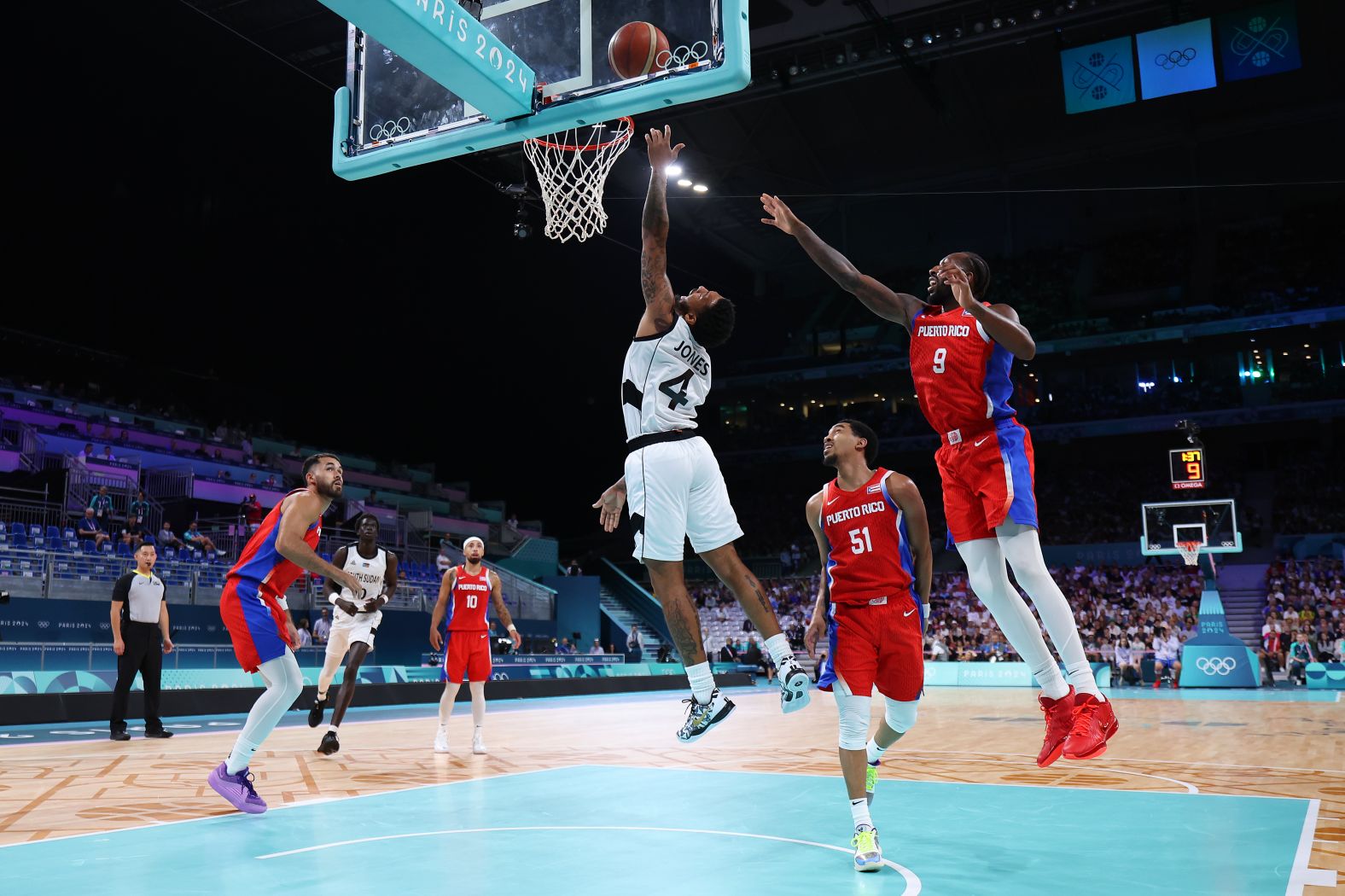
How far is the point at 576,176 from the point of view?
9750mm

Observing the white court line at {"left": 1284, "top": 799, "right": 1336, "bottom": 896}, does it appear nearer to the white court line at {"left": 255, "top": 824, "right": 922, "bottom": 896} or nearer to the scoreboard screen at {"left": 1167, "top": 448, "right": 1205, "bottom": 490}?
the white court line at {"left": 255, "top": 824, "right": 922, "bottom": 896}

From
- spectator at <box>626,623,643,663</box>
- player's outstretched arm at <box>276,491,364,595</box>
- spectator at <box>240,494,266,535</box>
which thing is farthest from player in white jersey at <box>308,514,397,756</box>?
spectator at <box>626,623,643,663</box>

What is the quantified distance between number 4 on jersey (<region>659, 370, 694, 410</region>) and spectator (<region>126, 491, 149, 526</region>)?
18.3 m

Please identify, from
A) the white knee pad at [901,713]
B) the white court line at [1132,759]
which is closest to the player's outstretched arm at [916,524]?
the white knee pad at [901,713]

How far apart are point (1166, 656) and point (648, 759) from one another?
65.6ft

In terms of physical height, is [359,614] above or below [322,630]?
above

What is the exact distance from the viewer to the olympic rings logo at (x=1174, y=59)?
20.5 m

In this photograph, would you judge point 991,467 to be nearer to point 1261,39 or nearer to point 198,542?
point 198,542

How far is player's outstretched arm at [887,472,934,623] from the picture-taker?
5.41m

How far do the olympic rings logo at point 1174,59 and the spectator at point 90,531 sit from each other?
22.4 m

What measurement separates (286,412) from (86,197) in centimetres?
1013

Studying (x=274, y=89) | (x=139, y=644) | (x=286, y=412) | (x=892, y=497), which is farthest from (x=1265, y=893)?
(x=286, y=412)

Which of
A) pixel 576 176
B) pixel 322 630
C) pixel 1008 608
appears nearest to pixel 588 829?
pixel 1008 608

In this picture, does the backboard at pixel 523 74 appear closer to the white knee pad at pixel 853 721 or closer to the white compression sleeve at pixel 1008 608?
the white compression sleeve at pixel 1008 608
